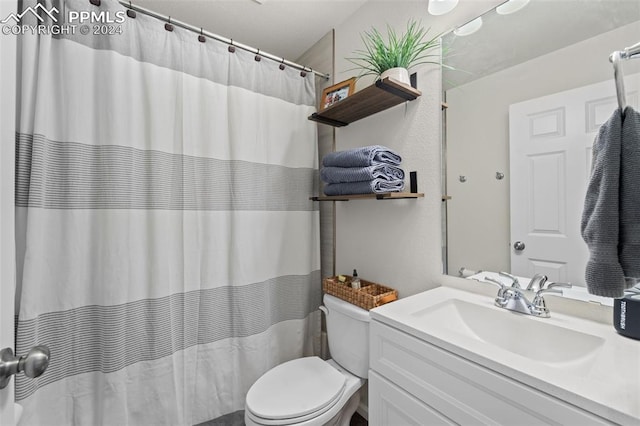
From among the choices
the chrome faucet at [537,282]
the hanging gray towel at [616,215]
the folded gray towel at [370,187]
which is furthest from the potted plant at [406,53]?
the chrome faucet at [537,282]

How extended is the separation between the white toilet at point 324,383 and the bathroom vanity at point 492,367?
0.24 metres

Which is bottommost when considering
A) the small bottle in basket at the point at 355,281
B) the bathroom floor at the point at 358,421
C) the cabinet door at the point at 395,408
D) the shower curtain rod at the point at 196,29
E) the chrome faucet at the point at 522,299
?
the bathroom floor at the point at 358,421

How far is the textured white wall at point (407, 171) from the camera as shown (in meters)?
1.22

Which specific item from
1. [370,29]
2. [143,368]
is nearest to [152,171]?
Answer: [143,368]

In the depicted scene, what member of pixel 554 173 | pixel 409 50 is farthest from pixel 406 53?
pixel 554 173

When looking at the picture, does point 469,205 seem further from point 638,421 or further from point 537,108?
point 638,421

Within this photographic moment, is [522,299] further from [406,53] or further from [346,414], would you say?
[406,53]

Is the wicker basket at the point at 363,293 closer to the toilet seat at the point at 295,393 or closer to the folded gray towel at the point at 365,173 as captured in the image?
the toilet seat at the point at 295,393

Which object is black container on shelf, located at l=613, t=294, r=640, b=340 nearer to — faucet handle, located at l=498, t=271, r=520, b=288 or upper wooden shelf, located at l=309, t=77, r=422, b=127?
faucet handle, located at l=498, t=271, r=520, b=288

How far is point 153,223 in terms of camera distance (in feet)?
4.21

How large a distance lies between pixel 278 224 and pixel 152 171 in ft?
2.32

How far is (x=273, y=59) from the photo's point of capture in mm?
1659

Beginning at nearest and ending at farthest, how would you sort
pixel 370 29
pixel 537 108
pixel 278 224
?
pixel 537 108
pixel 370 29
pixel 278 224

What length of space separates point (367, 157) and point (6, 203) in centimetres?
110
